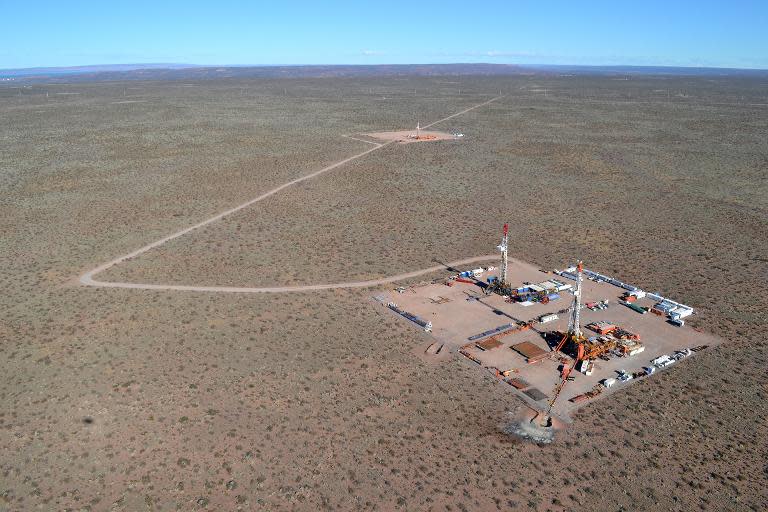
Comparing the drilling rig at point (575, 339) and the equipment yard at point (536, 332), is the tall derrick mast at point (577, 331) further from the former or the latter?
the equipment yard at point (536, 332)

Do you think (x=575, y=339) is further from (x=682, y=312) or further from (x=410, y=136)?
(x=410, y=136)

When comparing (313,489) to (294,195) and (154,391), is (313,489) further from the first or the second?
(294,195)

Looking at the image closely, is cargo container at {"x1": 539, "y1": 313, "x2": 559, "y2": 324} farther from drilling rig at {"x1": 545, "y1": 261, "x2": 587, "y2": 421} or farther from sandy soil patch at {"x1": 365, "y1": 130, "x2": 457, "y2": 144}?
sandy soil patch at {"x1": 365, "y1": 130, "x2": 457, "y2": 144}

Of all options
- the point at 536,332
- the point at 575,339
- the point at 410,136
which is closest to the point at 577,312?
the point at 575,339

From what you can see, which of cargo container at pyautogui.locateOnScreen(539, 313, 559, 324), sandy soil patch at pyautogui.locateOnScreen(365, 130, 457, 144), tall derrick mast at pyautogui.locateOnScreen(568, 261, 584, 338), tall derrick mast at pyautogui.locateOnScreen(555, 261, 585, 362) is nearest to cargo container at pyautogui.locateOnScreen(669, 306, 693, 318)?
cargo container at pyautogui.locateOnScreen(539, 313, 559, 324)

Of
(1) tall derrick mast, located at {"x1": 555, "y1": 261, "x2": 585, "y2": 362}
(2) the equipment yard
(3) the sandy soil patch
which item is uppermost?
(3) the sandy soil patch

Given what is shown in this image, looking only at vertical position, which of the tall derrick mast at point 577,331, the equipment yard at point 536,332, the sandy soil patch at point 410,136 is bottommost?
the equipment yard at point 536,332

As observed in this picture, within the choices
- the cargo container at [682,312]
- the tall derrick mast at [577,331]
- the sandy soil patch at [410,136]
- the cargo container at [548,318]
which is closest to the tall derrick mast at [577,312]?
the tall derrick mast at [577,331]

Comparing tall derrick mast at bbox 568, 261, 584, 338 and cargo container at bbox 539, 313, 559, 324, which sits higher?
tall derrick mast at bbox 568, 261, 584, 338
